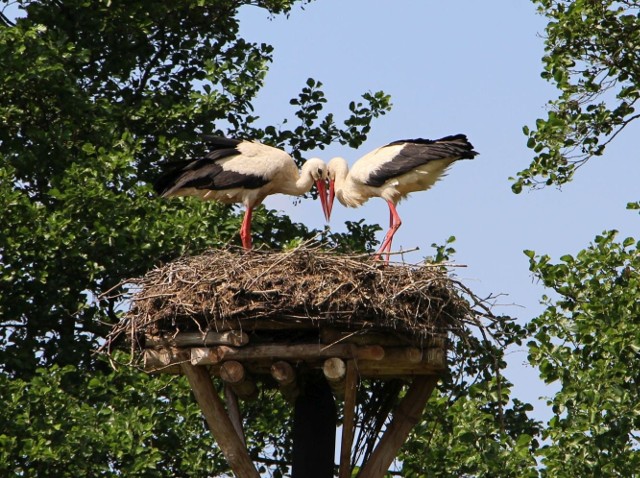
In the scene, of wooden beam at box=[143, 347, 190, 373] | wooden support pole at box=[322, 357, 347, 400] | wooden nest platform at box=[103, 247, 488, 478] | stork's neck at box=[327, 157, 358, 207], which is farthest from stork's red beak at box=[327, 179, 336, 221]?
wooden support pole at box=[322, 357, 347, 400]

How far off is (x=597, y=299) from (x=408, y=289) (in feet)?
12.8

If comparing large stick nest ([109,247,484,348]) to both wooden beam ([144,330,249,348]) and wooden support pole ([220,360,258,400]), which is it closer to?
wooden beam ([144,330,249,348])

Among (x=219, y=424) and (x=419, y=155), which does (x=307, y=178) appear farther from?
(x=219, y=424)

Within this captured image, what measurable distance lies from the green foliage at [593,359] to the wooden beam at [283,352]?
126 inches

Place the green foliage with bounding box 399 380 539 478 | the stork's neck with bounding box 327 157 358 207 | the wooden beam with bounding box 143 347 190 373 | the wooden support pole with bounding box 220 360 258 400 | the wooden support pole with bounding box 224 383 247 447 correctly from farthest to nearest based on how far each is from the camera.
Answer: the stork's neck with bounding box 327 157 358 207 → the green foliage with bounding box 399 380 539 478 → the wooden support pole with bounding box 224 383 247 447 → the wooden beam with bounding box 143 347 190 373 → the wooden support pole with bounding box 220 360 258 400

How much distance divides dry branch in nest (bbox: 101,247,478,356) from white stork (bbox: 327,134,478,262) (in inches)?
120

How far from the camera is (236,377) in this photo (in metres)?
10.3

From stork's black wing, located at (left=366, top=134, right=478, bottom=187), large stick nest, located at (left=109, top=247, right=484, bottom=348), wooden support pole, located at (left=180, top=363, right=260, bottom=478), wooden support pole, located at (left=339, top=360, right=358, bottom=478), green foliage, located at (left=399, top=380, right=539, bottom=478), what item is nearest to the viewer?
large stick nest, located at (left=109, top=247, right=484, bottom=348)

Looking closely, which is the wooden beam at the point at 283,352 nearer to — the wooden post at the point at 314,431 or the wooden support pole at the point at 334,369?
the wooden support pole at the point at 334,369

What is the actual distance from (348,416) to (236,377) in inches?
32.0

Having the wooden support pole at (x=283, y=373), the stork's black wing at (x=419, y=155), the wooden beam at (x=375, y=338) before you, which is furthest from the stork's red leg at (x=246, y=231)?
the wooden beam at (x=375, y=338)

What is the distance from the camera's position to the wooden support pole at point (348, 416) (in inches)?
396

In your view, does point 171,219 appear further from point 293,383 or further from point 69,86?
point 293,383

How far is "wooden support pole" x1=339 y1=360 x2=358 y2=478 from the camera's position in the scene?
10.1 m
